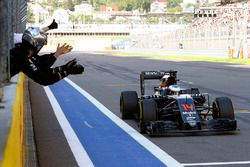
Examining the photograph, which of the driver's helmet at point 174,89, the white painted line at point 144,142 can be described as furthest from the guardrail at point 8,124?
the driver's helmet at point 174,89

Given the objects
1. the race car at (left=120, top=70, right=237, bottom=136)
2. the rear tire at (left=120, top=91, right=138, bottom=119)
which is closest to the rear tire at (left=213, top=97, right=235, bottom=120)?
the race car at (left=120, top=70, right=237, bottom=136)

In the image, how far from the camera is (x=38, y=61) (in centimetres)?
663

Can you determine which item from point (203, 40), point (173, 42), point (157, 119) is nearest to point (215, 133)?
point (157, 119)

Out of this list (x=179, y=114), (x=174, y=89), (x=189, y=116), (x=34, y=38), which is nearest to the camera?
(x=34, y=38)

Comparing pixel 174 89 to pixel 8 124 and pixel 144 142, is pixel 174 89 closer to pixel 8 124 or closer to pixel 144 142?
pixel 144 142

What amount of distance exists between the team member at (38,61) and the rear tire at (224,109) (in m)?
4.74

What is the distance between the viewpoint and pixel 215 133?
405 inches

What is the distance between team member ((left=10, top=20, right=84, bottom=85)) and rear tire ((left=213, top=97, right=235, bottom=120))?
187 inches

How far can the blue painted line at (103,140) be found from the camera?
318 inches

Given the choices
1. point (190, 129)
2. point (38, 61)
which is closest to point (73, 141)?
point (190, 129)

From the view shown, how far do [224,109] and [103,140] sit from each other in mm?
2301

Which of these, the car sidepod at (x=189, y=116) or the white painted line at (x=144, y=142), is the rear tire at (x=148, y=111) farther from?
the car sidepod at (x=189, y=116)

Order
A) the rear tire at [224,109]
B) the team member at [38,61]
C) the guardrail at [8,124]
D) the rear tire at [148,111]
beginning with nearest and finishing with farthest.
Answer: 1. the guardrail at [8,124]
2. the team member at [38,61]
3. the rear tire at [148,111]
4. the rear tire at [224,109]

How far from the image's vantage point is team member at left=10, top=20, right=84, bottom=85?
6129mm
